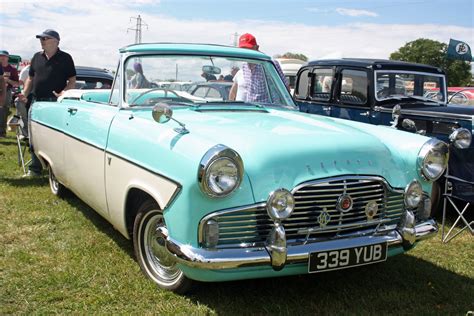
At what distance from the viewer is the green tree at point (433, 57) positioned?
1783 inches

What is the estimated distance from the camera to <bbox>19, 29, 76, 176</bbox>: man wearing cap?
603cm

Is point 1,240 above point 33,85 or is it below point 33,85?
below

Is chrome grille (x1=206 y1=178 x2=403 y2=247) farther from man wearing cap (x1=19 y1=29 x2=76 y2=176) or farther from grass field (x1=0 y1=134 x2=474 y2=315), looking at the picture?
man wearing cap (x1=19 y1=29 x2=76 y2=176)

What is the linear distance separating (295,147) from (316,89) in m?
4.60

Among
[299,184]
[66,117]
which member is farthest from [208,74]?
[299,184]

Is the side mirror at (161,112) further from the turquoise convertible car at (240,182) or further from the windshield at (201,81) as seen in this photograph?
the windshield at (201,81)

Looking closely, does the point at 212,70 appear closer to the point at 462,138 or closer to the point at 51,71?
the point at 462,138

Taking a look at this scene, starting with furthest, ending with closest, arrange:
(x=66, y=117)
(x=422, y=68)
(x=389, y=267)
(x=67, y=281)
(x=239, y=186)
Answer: (x=422, y=68), (x=66, y=117), (x=389, y=267), (x=67, y=281), (x=239, y=186)

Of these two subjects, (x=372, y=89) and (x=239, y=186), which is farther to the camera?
(x=372, y=89)

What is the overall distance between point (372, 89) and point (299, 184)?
3907mm

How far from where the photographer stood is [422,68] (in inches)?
263

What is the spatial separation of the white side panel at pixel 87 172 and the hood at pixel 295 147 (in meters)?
0.75

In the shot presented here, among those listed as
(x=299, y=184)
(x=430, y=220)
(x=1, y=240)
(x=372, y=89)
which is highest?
(x=372, y=89)

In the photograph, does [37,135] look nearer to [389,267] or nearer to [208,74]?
[208,74]
